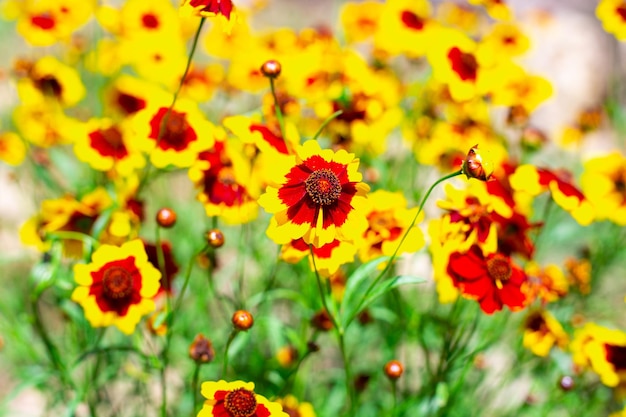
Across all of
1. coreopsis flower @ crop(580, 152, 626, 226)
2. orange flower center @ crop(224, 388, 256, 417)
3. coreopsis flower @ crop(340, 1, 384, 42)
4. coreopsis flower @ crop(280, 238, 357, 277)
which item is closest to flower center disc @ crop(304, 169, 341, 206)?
coreopsis flower @ crop(280, 238, 357, 277)

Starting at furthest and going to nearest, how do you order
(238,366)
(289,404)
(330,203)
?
1. (238,366)
2. (289,404)
3. (330,203)

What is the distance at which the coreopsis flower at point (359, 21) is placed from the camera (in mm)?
2631

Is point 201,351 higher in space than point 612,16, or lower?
lower

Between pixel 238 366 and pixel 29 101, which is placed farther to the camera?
pixel 29 101

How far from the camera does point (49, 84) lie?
2.16 m

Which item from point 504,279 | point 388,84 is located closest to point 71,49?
point 388,84

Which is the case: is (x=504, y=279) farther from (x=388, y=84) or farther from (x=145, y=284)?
(x=388, y=84)

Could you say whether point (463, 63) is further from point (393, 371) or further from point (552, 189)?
point (393, 371)

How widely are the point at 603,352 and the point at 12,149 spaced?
1926 millimetres

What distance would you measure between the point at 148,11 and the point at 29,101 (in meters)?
0.57

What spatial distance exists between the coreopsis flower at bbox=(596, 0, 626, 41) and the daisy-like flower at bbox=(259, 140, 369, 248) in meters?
1.25

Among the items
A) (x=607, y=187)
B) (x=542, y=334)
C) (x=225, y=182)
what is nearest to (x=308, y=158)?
(x=225, y=182)

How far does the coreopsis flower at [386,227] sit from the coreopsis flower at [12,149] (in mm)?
1299

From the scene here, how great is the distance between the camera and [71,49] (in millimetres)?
2789
